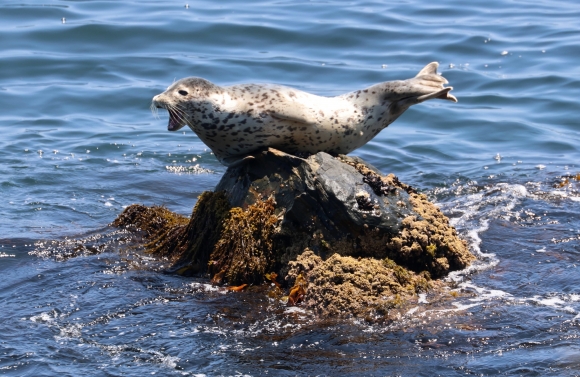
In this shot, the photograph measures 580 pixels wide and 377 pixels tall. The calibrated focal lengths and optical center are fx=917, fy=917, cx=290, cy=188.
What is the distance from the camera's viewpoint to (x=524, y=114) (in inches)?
488

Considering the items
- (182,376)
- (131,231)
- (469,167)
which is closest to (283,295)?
(182,376)

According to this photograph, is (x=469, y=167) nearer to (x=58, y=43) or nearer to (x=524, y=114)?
(x=524, y=114)

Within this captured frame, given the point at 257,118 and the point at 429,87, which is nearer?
the point at 257,118

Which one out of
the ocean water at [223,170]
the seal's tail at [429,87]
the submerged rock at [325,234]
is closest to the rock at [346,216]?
the submerged rock at [325,234]

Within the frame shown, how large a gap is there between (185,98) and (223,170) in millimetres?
3753

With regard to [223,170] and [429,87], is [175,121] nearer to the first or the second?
[429,87]

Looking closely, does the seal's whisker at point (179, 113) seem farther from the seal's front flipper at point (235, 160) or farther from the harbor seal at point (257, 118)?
the seal's front flipper at point (235, 160)

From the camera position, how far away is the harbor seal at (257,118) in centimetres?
655

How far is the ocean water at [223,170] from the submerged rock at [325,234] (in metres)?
0.21

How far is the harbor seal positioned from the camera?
21.5 ft

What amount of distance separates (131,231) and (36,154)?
135 inches

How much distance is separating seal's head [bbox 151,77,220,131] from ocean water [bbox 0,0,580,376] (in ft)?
3.72

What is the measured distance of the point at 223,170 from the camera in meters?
10.3

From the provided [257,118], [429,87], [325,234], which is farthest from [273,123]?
[429,87]
